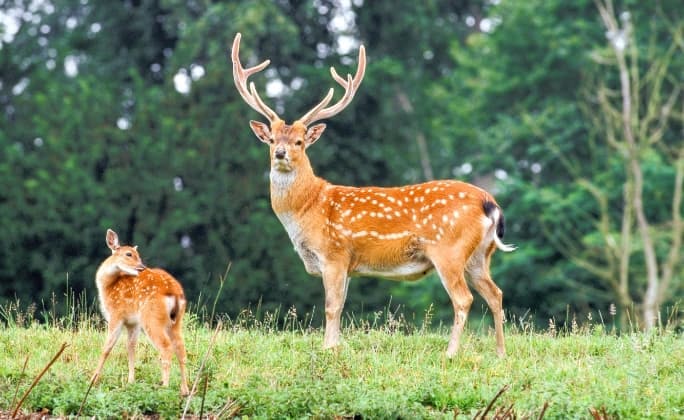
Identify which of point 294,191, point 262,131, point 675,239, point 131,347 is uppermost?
point 262,131

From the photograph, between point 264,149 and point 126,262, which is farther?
point 264,149

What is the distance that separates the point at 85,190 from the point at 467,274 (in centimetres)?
1281

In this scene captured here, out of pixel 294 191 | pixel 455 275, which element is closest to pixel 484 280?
pixel 455 275

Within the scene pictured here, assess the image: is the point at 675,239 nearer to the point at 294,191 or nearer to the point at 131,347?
the point at 294,191

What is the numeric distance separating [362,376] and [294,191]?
2.33 m

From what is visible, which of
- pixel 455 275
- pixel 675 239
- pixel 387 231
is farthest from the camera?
pixel 675 239

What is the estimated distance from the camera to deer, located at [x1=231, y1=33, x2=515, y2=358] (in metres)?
9.55

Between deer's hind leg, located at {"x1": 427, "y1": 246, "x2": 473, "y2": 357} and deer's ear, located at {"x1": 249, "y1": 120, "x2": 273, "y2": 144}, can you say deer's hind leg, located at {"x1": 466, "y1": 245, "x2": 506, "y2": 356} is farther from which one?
deer's ear, located at {"x1": 249, "y1": 120, "x2": 273, "y2": 144}

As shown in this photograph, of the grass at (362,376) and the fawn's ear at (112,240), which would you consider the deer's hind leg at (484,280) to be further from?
the fawn's ear at (112,240)

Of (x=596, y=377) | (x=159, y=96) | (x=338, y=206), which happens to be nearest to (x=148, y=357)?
(x=338, y=206)

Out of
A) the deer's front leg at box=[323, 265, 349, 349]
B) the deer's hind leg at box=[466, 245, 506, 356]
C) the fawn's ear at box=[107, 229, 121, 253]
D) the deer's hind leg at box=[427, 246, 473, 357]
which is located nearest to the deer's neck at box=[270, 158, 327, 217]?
the deer's front leg at box=[323, 265, 349, 349]

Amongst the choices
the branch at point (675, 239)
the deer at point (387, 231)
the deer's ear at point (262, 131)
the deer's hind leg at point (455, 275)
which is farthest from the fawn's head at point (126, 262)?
the branch at point (675, 239)

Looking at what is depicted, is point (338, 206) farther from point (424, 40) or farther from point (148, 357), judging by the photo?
point (424, 40)

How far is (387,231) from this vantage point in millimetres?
9766
